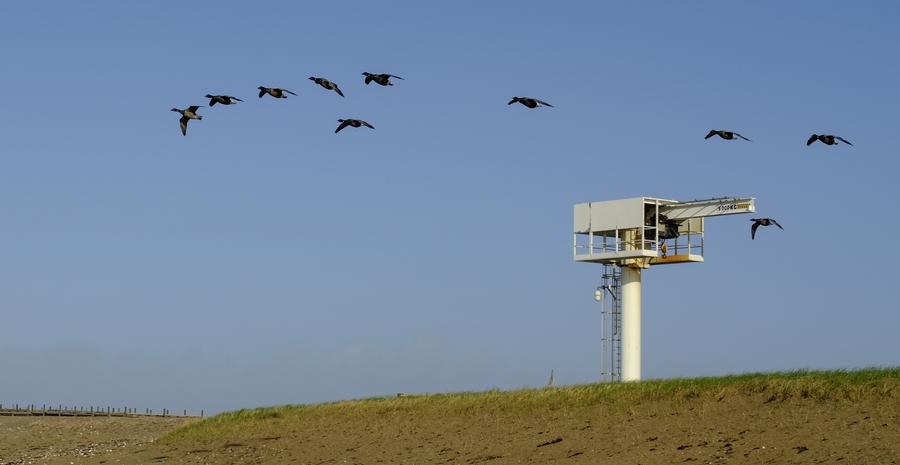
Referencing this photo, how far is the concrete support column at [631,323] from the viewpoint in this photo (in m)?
47.6

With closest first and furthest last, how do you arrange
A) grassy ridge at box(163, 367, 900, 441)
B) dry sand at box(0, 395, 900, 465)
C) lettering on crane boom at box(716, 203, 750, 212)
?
1. dry sand at box(0, 395, 900, 465)
2. grassy ridge at box(163, 367, 900, 441)
3. lettering on crane boom at box(716, 203, 750, 212)

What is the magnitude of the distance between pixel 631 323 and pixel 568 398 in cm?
999

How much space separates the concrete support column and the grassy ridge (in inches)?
285

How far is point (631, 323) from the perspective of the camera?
4784 cm

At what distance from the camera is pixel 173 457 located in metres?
39.9

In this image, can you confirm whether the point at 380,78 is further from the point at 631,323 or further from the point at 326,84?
the point at 631,323

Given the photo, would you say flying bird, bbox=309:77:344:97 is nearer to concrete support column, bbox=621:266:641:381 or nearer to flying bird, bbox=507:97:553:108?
flying bird, bbox=507:97:553:108

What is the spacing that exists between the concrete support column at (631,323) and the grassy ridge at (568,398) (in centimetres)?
723

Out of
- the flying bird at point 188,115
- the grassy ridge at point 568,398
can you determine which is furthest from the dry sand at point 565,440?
the flying bird at point 188,115

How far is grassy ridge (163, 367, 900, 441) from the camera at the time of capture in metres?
32.8

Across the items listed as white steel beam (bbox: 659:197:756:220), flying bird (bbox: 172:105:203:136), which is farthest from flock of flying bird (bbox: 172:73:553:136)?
white steel beam (bbox: 659:197:756:220)

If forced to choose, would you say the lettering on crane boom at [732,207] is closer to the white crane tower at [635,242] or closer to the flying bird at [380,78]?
the white crane tower at [635,242]

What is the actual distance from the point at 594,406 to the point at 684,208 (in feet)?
44.1

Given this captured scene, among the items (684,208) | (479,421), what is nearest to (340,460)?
(479,421)
